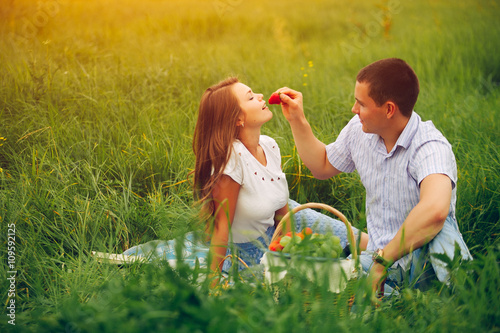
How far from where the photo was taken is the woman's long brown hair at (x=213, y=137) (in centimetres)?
255

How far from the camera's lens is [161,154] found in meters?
3.36

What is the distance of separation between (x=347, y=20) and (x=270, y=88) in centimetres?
497

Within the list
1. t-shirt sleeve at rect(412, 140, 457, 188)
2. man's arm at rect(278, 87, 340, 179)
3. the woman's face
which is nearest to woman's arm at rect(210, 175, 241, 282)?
the woman's face

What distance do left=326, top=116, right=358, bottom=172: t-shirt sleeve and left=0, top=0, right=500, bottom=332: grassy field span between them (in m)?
0.37

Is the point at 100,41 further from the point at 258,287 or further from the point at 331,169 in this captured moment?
the point at 258,287

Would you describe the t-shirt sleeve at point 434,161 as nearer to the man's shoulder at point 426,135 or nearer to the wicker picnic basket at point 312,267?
the man's shoulder at point 426,135

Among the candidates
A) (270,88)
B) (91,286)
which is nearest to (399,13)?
(270,88)

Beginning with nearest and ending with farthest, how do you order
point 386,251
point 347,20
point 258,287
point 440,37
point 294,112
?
1. point 258,287
2. point 386,251
3. point 294,112
4. point 440,37
5. point 347,20

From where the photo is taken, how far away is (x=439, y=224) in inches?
82.0

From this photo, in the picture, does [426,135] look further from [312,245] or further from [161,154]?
[161,154]

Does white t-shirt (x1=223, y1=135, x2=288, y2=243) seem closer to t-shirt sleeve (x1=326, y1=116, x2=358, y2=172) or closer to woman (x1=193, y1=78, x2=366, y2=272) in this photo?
woman (x1=193, y1=78, x2=366, y2=272)

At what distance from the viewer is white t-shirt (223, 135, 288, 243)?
2.57 metres

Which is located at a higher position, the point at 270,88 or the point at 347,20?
the point at 347,20
